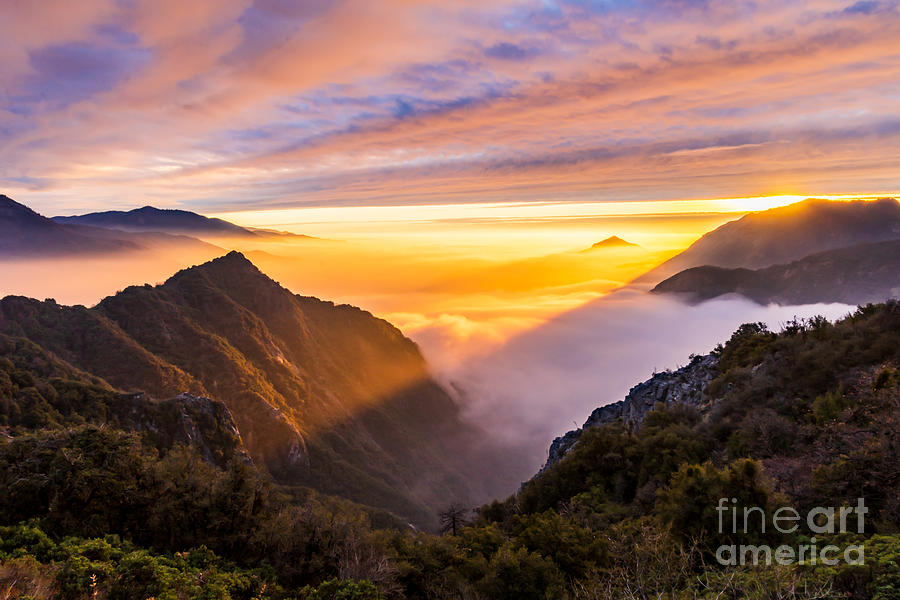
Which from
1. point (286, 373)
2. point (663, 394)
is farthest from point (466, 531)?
point (286, 373)

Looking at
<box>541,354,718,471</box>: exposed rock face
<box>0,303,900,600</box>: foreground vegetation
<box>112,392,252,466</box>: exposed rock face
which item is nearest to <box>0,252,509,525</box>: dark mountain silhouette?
<box>112,392,252,466</box>: exposed rock face

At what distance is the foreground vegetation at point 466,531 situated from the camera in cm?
1282

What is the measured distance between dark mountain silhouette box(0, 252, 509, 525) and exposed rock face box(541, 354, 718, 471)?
64001 millimetres

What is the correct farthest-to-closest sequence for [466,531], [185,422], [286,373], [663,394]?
[286,373], [185,422], [663,394], [466,531]

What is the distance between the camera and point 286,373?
141m

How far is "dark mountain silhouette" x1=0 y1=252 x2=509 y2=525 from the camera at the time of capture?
332 feet

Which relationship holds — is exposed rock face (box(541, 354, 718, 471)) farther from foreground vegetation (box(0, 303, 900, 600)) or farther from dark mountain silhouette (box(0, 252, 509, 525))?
dark mountain silhouette (box(0, 252, 509, 525))

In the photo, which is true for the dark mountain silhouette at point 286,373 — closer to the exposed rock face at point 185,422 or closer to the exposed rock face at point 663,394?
the exposed rock face at point 185,422

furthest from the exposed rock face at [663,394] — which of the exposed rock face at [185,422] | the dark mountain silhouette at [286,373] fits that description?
the dark mountain silhouette at [286,373]

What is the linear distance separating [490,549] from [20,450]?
2422 centimetres

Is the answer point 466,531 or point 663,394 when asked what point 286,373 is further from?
point 466,531

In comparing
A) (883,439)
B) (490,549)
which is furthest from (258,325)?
(883,439)

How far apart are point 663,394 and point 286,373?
115m

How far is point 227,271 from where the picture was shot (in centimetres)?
16362
